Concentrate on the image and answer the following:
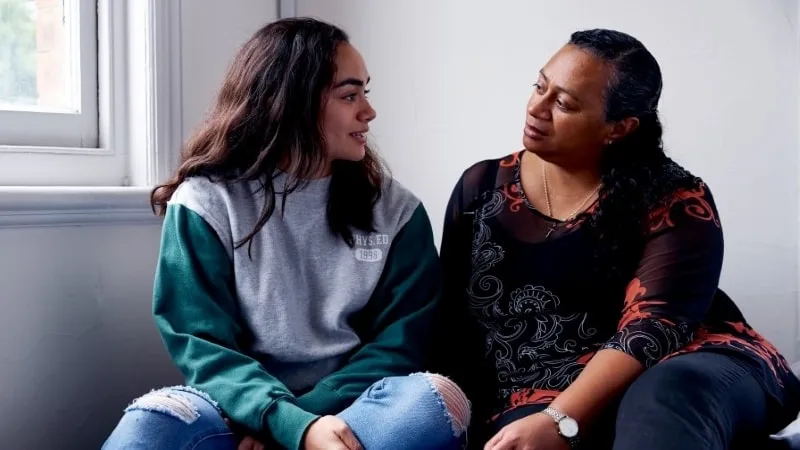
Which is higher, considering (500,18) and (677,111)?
(500,18)

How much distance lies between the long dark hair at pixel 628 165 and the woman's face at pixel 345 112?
1.15 feet

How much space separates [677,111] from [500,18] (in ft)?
1.38

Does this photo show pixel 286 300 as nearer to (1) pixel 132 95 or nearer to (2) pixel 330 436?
(2) pixel 330 436

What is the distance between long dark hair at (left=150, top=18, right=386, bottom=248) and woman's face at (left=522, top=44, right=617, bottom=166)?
30 centimetres

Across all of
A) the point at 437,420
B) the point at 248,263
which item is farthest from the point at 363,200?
the point at 437,420

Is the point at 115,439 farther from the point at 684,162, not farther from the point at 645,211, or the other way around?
the point at 684,162

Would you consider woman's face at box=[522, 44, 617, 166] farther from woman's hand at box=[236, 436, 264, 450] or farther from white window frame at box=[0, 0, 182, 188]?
white window frame at box=[0, 0, 182, 188]

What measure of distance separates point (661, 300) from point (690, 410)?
249 millimetres

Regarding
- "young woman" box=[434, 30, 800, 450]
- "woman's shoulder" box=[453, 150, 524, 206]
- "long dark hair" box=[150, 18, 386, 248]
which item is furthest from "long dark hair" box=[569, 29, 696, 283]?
"long dark hair" box=[150, 18, 386, 248]

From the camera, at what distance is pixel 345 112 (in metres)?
1.46

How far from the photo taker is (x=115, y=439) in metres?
1.18

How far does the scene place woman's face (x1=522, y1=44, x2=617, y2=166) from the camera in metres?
1.45

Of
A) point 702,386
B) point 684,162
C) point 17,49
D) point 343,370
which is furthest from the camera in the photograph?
point 684,162

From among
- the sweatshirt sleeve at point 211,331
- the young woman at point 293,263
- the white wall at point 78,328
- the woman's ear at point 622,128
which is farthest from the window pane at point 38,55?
the woman's ear at point 622,128
